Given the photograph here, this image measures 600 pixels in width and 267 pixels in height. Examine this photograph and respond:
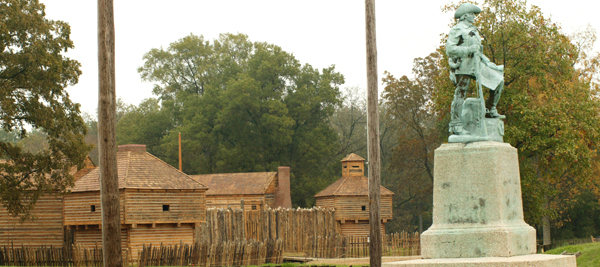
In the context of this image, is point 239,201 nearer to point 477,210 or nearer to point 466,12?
point 466,12

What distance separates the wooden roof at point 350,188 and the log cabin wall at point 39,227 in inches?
669

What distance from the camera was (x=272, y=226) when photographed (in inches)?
1393

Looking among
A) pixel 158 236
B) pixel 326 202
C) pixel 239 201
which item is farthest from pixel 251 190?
pixel 158 236

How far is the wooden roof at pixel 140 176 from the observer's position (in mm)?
27977

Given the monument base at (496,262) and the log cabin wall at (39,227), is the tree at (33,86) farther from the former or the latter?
the monument base at (496,262)

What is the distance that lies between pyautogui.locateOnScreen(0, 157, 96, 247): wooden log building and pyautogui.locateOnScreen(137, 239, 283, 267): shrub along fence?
241 inches

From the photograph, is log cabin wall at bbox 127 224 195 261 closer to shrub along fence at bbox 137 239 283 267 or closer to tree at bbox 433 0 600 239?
shrub along fence at bbox 137 239 283 267

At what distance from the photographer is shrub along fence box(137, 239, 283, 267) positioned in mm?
26203

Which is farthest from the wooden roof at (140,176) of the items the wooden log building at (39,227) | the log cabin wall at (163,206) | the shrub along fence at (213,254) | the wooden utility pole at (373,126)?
the wooden utility pole at (373,126)

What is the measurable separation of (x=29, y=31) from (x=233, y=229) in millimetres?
13905

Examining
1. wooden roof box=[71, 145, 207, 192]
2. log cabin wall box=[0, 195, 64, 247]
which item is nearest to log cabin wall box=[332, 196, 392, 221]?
wooden roof box=[71, 145, 207, 192]

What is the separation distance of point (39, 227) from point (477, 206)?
2612 cm

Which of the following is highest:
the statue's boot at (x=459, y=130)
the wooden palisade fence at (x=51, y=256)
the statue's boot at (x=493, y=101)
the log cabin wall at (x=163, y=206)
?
the statue's boot at (x=493, y=101)

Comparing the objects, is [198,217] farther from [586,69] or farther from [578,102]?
[586,69]
